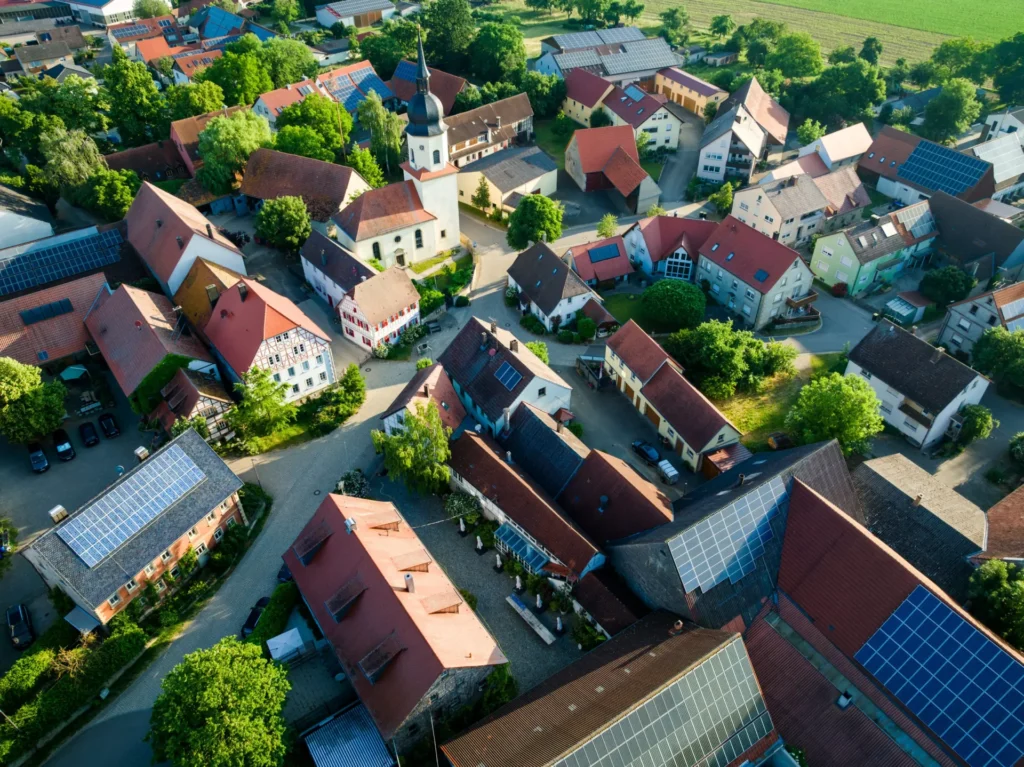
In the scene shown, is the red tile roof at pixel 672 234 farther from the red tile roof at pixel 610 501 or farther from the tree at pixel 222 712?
the tree at pixel 222 712

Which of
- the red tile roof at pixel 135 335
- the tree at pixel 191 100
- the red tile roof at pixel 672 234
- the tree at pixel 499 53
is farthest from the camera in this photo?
the tree at pixel 499 53

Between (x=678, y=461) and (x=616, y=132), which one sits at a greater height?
(x=616, y=132)

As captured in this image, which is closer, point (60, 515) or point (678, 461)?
point (60, 515)

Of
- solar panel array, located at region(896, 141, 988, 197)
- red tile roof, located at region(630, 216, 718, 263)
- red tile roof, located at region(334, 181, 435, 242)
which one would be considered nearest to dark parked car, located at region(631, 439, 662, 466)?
red tile roof, located at region(630, 216, 718, 263)

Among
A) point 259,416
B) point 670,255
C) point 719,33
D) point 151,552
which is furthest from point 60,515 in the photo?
point 719,33

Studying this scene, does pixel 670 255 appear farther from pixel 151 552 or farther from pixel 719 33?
pixel 719 33

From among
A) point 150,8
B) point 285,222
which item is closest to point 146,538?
point 285,222

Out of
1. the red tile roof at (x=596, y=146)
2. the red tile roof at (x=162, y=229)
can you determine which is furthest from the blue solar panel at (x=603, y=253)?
the red tile roof at (x=162, y=229)
